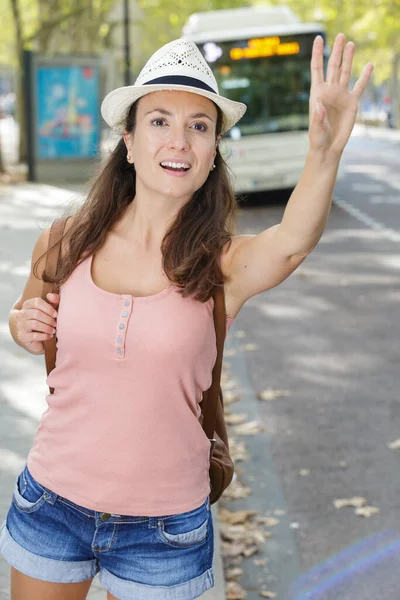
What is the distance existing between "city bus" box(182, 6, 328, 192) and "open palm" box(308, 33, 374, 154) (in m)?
17.2

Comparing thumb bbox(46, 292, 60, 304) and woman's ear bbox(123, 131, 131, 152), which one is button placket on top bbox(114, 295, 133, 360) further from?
woman's ear bbox(123, 131, 131, 152)

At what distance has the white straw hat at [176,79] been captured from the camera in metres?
2.72

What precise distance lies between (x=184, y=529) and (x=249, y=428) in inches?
167

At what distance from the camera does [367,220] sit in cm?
1756

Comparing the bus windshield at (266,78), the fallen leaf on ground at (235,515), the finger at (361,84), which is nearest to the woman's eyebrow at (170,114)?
the finger at (361,84)

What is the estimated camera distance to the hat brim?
107 inches

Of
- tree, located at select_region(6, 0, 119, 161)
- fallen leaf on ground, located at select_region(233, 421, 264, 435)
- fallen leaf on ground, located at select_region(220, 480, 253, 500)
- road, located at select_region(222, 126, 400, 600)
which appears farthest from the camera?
tree, located at select_region(6, 0, 119, 161)

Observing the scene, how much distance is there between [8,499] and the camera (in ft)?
16.5

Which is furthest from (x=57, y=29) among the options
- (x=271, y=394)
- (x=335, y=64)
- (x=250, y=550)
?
(x=335, y=64)

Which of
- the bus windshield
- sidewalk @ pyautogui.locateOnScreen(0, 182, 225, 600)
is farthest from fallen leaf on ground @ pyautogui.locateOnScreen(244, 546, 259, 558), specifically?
the bus windshield

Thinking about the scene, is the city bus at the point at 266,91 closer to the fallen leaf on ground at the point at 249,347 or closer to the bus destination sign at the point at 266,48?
the bus destination sign at the point at 266,48

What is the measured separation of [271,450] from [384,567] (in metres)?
1.68

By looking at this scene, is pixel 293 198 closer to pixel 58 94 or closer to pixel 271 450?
pixel 271 450

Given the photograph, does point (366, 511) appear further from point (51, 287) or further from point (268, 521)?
point (51, 287)
